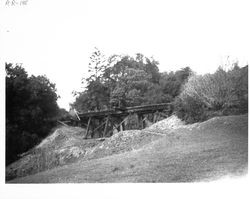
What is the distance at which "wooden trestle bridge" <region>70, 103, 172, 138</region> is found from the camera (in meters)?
6.28

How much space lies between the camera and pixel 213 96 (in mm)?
5504

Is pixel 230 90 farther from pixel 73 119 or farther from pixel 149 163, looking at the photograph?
pixel 73 119

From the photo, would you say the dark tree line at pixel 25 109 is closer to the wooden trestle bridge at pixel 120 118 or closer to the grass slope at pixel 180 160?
the wooden trestle bridge at pixel 120 118

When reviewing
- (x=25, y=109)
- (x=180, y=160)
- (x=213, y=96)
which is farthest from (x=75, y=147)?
(x=213, y=96)

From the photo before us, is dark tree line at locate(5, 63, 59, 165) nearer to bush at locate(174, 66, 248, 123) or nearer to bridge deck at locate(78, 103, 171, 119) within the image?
bridge deck at locate(78, 103, 171, 119)

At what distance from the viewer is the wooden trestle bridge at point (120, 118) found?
628cm

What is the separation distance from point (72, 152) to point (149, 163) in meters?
2.17

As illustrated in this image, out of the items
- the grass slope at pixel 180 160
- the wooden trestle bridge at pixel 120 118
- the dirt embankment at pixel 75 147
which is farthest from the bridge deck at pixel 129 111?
the grass slope at pixel 180 160

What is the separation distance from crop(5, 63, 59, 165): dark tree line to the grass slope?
87 centimetres

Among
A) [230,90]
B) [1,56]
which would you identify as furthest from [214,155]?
[1,56]

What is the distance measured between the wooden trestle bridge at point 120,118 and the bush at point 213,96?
40 centimetres

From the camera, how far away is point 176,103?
19.7 feet

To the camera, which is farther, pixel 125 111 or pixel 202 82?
pixel 125 111

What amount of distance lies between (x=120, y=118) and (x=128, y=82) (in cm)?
83
